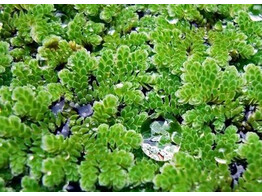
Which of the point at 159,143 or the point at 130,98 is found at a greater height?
the point at 130,98

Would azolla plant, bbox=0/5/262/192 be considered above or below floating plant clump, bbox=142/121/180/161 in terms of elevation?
above

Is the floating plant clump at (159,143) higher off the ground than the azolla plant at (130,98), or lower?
lower

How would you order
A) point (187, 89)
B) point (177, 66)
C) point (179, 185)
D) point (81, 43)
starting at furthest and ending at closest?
point (81, 43) < point (177, 66) < point (187, 89) < point (179, 185)

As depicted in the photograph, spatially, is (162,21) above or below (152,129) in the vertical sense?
above

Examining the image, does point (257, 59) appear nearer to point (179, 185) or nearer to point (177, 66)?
point (177, 66)

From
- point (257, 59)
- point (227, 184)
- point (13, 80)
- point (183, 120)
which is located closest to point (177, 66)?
point (183, 120)
